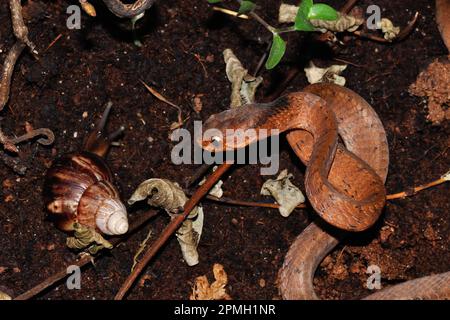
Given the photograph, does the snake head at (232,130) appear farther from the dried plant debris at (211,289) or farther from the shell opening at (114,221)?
the dried plant debris at (211,289)

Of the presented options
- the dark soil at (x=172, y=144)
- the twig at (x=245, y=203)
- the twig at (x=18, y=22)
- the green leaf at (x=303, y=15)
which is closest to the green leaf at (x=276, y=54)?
the green leaf at (x=303, y=15)

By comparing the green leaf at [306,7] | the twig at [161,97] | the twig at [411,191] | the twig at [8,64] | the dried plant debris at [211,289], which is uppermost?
the green leaf at [306,7]

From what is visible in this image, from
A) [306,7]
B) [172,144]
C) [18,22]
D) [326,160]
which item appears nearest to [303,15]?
[306,7]

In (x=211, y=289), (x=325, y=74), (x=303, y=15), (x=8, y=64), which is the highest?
(x=303, y=15)

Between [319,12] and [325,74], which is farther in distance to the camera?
[325,74]

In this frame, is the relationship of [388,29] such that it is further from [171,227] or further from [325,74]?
[171,227]

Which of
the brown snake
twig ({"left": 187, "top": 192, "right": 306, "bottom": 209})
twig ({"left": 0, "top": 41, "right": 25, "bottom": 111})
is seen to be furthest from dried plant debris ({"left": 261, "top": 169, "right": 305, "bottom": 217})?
twig ({"left": 0, "top": 41, "right": 25, "bottom": 111})
